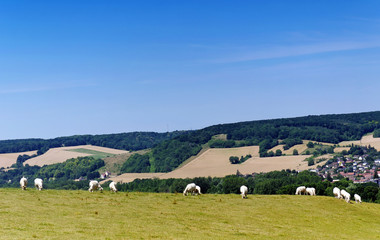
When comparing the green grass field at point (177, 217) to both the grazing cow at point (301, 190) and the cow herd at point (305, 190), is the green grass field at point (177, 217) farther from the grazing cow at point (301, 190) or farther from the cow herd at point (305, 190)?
the grazing cow at point (301, 190)

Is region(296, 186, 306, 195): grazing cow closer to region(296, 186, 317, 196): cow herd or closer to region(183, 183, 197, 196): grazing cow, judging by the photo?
region(296, 186, 317, 196): cow herd

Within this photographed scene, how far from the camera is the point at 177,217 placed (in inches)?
1337

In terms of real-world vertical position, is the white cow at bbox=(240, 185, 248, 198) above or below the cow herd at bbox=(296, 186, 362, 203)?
above

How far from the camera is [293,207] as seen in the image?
1690 inches

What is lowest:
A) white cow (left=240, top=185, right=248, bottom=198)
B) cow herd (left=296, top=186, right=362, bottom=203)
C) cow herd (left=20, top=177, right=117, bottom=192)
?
cow herd (left=296, top=186, right=362, bottom=203)

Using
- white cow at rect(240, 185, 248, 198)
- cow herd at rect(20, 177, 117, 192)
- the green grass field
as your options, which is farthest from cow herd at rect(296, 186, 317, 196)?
cow herd at rect(20, 177, 117, 192)

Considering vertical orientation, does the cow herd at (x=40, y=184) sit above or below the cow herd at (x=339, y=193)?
above

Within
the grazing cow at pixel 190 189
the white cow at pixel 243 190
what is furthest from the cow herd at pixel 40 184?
the white cow at pixel 243 190

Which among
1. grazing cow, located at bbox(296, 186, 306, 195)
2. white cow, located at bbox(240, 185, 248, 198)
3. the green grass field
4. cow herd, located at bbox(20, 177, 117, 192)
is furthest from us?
grazing cow, located at bbox(296, 186, 306, 195)

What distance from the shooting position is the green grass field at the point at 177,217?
2705cm

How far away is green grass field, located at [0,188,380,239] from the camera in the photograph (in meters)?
27.0

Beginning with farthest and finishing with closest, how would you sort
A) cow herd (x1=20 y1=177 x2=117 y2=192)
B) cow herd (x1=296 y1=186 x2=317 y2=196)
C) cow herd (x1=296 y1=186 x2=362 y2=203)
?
cow herd (x1=296 y1=186 x2=317 y2=196) < cow herd (x1=296 y1=186 x2=362 y2=203) < cow herd (x1=20 y1=177 x2=117 y2=192)

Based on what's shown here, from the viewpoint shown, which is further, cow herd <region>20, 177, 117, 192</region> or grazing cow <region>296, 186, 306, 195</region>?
grazing cow <region>296, 186, 306, 195</region>

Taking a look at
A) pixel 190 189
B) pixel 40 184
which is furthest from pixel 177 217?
pixel 40 184
